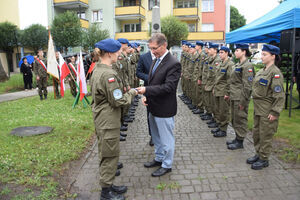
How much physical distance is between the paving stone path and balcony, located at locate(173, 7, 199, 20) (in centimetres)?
2885

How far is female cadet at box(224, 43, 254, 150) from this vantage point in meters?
5.24

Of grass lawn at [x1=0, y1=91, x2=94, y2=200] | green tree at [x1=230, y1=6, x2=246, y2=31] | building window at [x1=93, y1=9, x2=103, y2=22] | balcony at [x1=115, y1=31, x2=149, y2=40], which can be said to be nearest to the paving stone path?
grass lawn at [x1=0, y1=91, x2=94, y2=200]

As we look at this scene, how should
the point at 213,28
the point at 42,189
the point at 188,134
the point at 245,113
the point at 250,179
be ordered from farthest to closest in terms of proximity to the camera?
the point at 213,28 < the point at 188,134 < the point at 245,113 < the point at 250,179 < the point at 42,189

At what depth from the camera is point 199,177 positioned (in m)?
4.18

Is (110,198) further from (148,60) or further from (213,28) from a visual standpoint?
(213,28)

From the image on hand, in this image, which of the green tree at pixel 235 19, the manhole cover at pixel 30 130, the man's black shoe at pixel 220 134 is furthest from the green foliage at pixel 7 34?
the green tree at pixel 235 19

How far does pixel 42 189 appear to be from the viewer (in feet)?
12.6

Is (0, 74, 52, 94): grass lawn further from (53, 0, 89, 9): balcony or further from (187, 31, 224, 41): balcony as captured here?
(187, 31, 224, 41): balcony

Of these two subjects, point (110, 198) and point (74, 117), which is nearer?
point (110, 198)

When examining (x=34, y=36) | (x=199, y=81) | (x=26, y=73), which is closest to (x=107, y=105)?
(x=199, y=81)

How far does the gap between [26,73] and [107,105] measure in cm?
1353

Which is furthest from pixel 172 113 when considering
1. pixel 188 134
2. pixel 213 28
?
pixel 213 28

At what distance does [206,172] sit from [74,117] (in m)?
5.18

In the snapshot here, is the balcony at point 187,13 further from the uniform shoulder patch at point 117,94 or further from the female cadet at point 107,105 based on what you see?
the uniform shoulder patch at point 117,94
